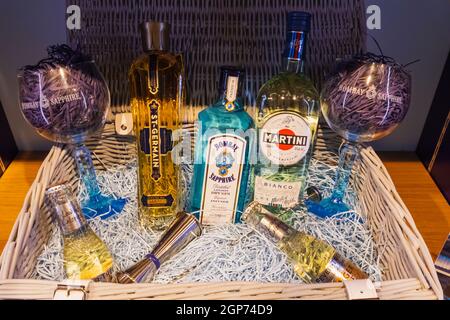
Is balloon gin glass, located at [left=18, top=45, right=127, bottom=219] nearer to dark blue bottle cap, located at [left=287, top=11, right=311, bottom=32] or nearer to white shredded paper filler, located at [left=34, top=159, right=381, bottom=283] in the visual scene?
white shredded paper filler, located at [left=34, top=159, right=381, bottom=283]

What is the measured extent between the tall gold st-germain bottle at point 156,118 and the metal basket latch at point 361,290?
1.48 ft

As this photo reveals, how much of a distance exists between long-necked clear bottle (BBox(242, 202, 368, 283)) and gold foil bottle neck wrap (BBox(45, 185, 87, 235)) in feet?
1.14

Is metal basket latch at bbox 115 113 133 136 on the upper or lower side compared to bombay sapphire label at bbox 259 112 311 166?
lower

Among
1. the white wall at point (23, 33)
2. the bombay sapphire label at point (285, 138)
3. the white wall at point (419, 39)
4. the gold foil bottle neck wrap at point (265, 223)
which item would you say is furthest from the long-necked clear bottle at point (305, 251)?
the white wall at point (23, 33)

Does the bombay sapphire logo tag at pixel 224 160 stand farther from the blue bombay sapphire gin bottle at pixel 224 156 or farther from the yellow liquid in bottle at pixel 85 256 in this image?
the yellow liquid in bottle at pixel 85 256

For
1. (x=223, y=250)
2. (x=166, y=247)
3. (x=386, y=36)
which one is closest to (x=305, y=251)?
(x=223, y=250)

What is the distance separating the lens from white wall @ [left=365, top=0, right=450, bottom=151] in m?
1.06

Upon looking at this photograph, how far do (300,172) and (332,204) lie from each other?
118mm

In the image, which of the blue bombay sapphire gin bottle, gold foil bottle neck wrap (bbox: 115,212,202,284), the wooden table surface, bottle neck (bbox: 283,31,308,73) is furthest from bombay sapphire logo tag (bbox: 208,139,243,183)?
the wooden table surface

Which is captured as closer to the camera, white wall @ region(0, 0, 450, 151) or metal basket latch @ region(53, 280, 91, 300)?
metal basket latch @ region(53, 280, 91, 300)

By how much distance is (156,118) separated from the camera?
85 cm

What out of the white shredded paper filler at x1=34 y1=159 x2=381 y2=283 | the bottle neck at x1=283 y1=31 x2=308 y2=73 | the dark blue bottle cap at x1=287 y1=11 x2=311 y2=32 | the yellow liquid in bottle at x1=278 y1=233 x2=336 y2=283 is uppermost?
the dark blue bottle cap at x1=287 y1=11 x2=311 y2=32

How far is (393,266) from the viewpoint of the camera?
2.53 feet

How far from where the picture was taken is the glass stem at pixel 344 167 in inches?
35.8
